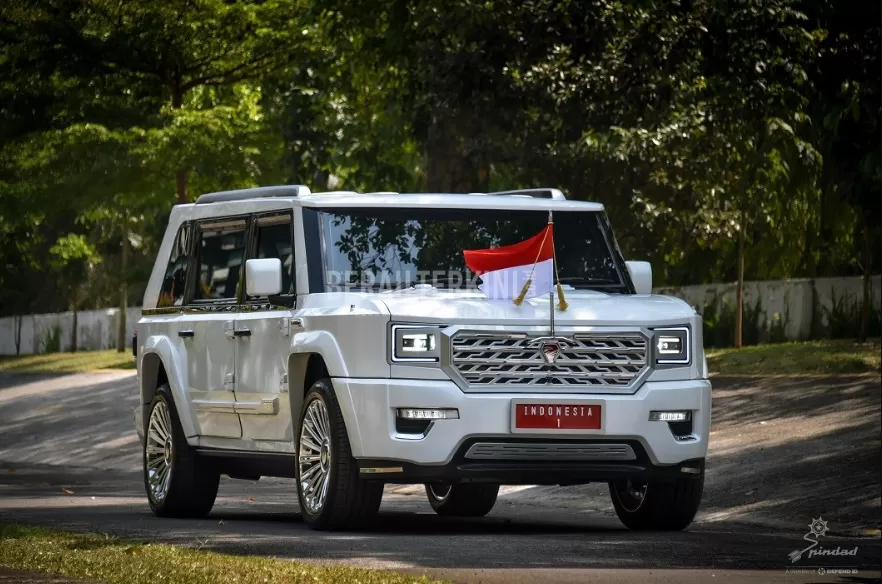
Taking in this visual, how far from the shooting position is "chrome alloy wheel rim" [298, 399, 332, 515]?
37.4 feet

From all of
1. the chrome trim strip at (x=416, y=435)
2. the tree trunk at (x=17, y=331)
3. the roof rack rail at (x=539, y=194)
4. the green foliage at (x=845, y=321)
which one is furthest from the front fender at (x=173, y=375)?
the tree trunk at (x=17, y=331)

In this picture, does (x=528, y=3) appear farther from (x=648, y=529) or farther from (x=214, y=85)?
(x=648, y=529)

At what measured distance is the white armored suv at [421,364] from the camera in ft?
Result: 36.1

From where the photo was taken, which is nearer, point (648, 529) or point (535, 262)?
point (535, 262)

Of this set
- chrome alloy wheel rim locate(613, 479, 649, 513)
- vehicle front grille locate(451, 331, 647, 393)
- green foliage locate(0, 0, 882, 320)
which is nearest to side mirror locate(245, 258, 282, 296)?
vehicle front grille locate(451, 331, 647, 393)

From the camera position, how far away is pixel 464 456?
36.1ft

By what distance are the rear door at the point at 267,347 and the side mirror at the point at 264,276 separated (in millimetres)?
295

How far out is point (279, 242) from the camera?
1256 cm

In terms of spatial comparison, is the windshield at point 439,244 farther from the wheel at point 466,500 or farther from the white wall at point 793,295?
the white wall at point 793,295

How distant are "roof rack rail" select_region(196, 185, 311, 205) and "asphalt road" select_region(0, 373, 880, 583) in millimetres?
2174

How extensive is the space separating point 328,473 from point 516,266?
1702 millimetres

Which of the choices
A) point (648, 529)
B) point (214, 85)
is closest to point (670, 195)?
point (214, 85)

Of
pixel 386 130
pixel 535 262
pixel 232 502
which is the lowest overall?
pixel 232 502

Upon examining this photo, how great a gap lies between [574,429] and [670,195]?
14.8m
